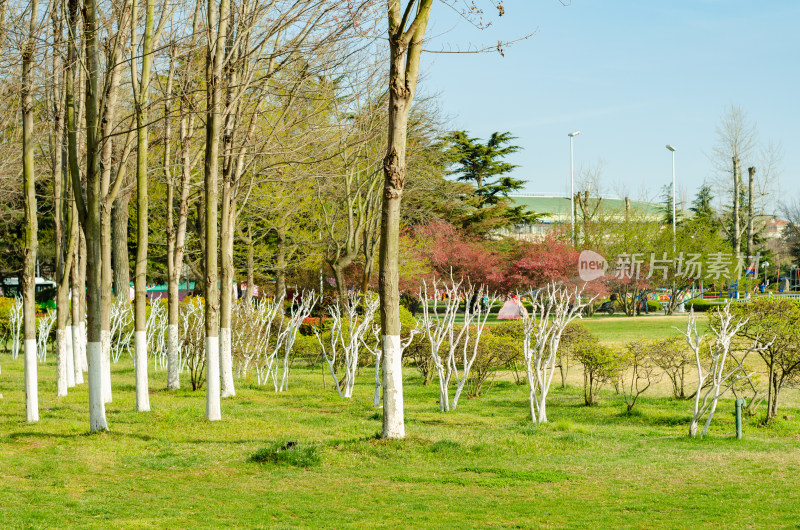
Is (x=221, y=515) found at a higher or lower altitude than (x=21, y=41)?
lower

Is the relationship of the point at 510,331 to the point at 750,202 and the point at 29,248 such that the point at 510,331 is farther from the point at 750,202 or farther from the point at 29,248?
the point at 750,202

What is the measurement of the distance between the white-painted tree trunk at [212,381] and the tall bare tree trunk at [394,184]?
9.20 feet

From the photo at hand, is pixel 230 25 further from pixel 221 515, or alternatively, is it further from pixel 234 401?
pixel 221 515

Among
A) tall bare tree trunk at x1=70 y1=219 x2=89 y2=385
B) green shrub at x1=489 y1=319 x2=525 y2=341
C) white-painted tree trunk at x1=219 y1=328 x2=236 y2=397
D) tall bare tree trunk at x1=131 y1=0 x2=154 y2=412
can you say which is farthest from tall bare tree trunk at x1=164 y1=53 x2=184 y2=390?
green shrub at x1=489 y1=319 x2=525 y2=341

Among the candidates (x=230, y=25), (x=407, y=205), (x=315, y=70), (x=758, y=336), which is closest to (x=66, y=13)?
(x=230, y=25)

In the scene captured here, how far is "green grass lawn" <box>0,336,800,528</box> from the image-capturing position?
5.78m

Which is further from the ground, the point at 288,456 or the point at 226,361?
the point at 226,361

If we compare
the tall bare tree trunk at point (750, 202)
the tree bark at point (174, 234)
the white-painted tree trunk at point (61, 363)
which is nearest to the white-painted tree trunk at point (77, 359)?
the white-painted tree trunk at point (61, 363)

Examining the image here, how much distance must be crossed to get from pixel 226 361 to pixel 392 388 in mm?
5454

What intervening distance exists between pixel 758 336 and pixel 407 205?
23.1 meters

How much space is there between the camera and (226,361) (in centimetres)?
1291

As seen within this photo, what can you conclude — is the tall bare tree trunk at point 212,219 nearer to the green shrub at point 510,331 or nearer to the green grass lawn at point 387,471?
the green grass lawn at point 387,471

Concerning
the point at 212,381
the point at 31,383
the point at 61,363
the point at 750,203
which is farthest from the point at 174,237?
the point at 750,203

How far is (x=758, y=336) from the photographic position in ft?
37.2
